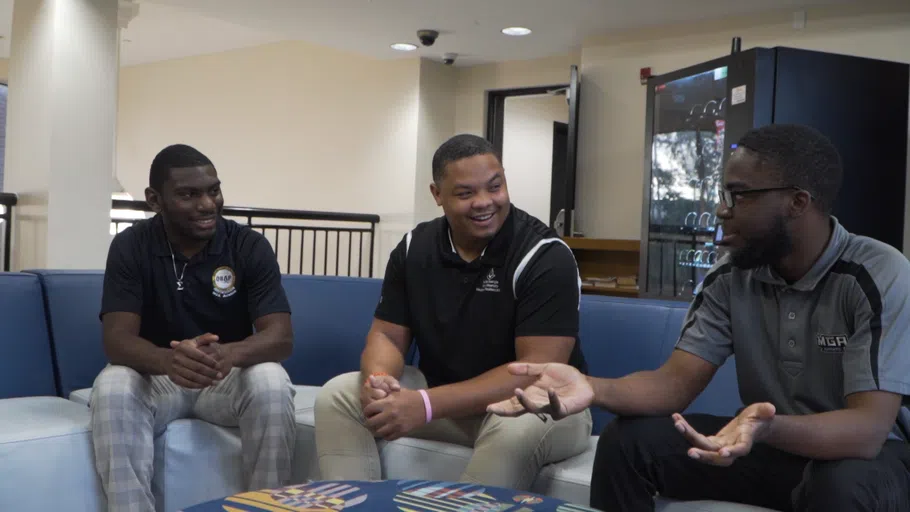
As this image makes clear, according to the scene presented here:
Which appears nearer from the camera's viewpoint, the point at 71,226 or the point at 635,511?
the point at 635,511

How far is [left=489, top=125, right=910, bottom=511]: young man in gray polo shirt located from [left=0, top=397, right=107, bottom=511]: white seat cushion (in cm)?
123

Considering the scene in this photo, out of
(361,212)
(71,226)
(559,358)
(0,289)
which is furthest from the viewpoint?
(361,212)

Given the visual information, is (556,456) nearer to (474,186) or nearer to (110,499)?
(474,186)

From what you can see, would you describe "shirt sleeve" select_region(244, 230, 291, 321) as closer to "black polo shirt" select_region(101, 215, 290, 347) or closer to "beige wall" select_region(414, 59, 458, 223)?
"black polo shirt" select_region(101, 215, 290, 347)

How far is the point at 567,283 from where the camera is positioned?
209 cm

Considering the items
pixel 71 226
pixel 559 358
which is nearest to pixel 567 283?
pixel 559 358

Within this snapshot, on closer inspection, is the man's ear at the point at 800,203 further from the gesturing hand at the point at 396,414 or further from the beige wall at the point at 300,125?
the beige wall at the point at 300,125

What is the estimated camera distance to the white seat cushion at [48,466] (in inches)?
85.0

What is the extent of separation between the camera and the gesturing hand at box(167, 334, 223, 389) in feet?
7.14

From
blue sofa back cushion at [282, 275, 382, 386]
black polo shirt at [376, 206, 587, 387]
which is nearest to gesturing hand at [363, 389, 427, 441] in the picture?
black polo shirt at [376, 206, 587, 387]

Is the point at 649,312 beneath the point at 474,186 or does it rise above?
beneath

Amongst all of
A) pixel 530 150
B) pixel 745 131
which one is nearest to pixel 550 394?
pixel 745 131

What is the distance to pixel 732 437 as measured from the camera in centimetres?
137

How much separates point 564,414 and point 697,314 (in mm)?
422
